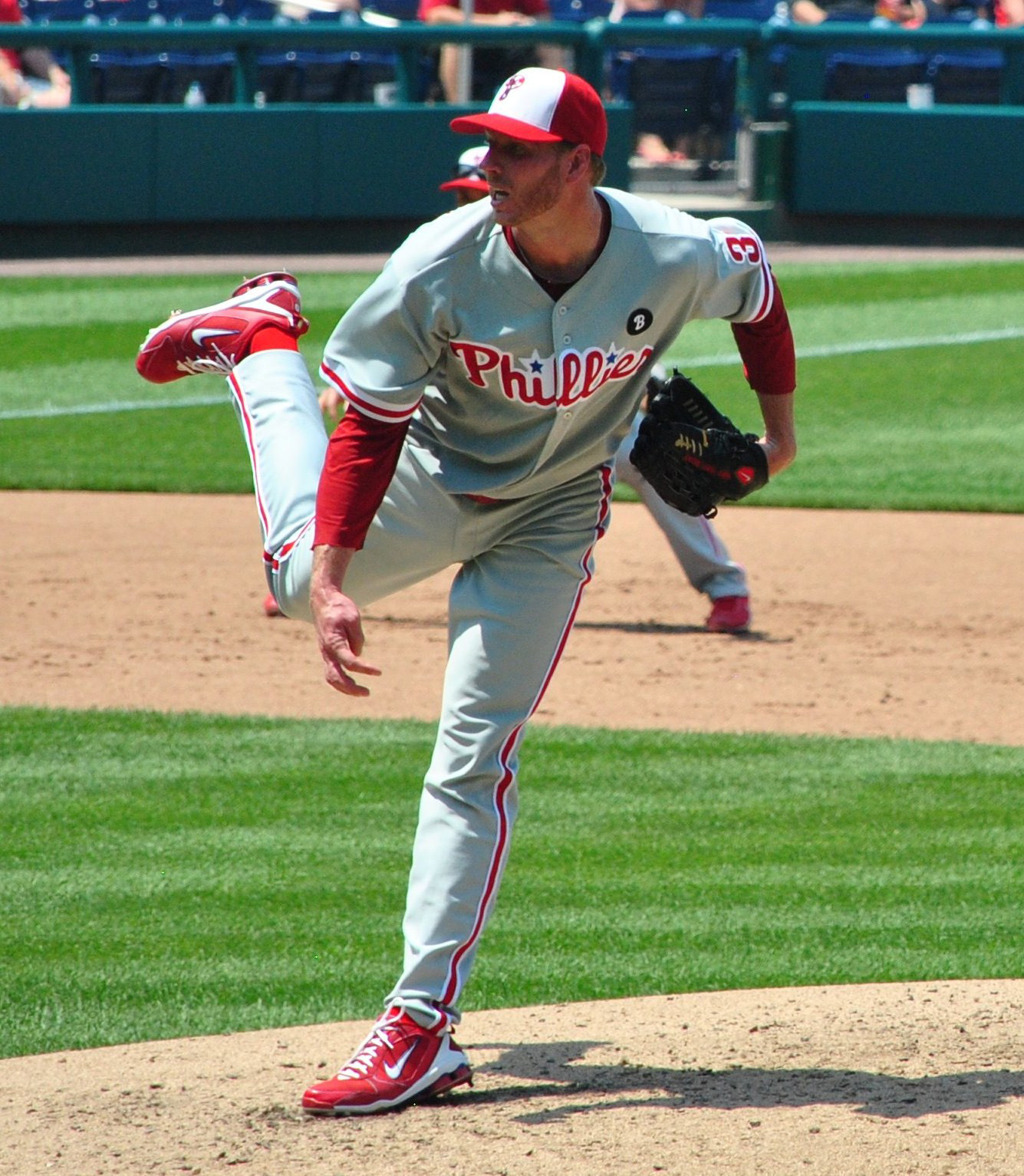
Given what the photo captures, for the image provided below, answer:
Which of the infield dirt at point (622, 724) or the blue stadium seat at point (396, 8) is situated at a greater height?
the blue stadium seat at point (396, 8)

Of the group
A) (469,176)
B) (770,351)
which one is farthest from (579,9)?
(770,351)

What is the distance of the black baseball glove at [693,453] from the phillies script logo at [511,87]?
72 cm

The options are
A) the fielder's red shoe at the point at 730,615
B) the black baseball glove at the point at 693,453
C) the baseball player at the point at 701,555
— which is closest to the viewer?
the black baseball glove at the point at 693,453

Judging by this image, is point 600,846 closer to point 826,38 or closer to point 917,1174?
point 917,1174

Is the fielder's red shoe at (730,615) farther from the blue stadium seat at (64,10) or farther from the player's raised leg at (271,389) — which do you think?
the blue stadium seat at (64,10)

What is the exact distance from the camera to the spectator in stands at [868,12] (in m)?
18.2

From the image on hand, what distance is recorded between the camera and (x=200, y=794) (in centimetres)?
528

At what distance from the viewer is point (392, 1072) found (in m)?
3.24

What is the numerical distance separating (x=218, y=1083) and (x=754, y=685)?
3.32 meters

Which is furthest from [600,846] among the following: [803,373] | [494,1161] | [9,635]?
[803,373]

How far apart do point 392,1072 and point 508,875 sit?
1.56 meters

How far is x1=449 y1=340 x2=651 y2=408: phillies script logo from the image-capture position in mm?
3322

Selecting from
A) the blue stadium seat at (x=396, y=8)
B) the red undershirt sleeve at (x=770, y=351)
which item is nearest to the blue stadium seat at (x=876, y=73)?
the blue stadium seat at (x=396, y=8)

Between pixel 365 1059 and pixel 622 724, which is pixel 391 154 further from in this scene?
pixel 365 1059
